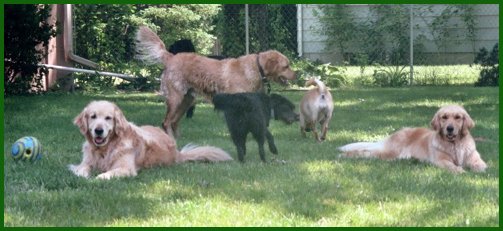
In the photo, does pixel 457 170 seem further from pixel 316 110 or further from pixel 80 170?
pixel 80 170

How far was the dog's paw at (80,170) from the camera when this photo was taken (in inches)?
261

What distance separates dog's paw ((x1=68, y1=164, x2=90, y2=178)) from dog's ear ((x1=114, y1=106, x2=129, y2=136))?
1.41ft

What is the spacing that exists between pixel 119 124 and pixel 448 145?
3.12 metres

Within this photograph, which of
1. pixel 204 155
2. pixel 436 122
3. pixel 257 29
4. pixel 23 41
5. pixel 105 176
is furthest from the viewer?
pixel 257 29

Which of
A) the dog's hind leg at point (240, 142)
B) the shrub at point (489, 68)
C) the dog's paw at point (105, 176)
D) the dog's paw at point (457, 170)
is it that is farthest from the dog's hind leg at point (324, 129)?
the shrub at point (489, 68)

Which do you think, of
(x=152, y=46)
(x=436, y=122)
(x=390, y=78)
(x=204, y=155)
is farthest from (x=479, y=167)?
(x=390, y=78)

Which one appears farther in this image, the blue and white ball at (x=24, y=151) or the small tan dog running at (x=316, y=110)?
the small tan dog running at (x=316, y=110)

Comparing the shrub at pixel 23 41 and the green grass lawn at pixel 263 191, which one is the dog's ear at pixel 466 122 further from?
the shrub at pixel 23 41

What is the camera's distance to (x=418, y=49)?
18.5 meters

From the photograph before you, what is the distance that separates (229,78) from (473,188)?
4512 mm

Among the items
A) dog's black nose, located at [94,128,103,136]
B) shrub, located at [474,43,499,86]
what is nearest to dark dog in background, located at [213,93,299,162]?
dog's black nose, located at [94,128,103,136]

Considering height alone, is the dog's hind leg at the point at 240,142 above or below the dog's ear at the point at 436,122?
below

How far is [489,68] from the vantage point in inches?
650

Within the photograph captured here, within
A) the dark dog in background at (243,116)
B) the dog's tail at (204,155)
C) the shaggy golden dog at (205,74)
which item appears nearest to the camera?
the dark dog in background at (243,116)
